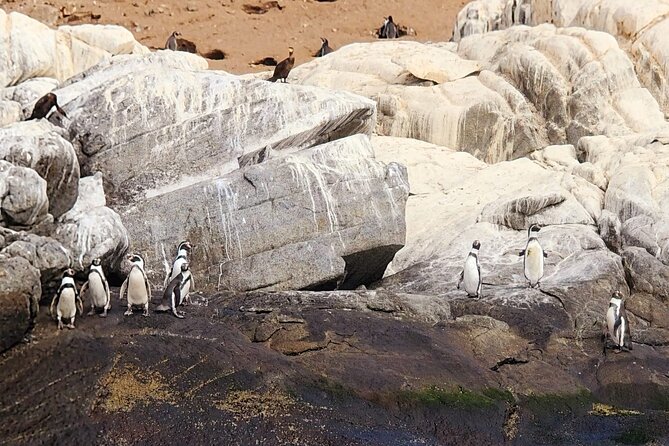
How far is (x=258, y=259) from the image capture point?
13.3 m

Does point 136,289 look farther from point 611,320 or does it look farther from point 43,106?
point 611,320

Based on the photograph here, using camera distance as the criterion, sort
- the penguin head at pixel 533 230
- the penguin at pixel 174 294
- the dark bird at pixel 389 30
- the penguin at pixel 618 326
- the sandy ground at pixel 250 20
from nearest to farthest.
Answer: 1. the penguin at pixel 174 294
2. the penguin at pixel 618 326
3. the penguin head at pixel 533 230
4. the sandy ground at pixel 250 20
5. the dark bird at pixel 389 30

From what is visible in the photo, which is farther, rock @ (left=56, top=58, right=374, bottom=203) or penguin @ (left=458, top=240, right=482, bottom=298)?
rock @ (left=56, top=58, right=374, bottom=203)

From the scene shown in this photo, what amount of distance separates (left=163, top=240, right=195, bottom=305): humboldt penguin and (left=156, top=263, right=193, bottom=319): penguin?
56mm

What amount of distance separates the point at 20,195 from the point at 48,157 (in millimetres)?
922

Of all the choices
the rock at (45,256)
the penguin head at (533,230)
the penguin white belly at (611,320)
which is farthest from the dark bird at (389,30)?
the rock at (45,256)

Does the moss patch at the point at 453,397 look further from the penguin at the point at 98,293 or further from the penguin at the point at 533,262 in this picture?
the penguin at the point at 98,293

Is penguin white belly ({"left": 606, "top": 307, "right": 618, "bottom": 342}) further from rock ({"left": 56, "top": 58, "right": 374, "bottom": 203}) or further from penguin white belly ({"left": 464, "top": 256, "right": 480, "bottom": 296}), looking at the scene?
rock ({"left": 56, "top": 58, "right": 374, "bottom": 203})

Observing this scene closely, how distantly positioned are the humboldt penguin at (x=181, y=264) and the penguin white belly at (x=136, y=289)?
43 cm

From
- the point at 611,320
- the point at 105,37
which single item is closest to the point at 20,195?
the point at 611,320

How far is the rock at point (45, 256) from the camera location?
35.9 feet

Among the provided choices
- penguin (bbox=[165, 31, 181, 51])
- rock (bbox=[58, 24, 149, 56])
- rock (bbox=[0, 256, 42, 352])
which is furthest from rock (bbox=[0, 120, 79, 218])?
penguin (bbox=[165, 31, 181, 51])

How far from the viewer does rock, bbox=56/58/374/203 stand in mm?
14062

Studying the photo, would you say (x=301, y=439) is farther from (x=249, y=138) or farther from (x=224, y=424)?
(x=249, y=138)
